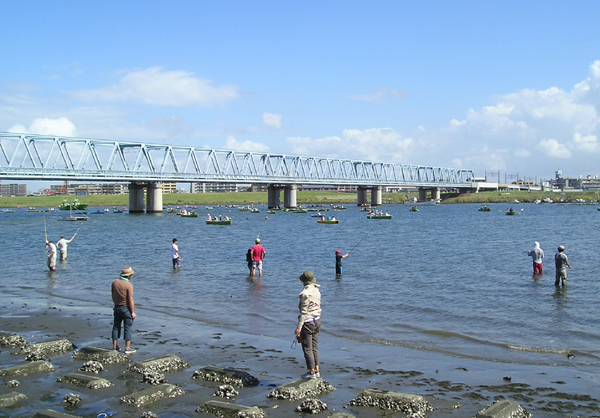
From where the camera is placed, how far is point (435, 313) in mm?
20891

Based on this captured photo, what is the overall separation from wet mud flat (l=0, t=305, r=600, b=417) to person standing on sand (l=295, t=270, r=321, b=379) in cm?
78

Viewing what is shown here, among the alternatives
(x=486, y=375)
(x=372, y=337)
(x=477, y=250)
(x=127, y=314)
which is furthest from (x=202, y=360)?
(x=477, y=250)

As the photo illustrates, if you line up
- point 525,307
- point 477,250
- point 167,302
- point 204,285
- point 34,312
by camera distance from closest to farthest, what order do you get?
point 34,312
point 525,307
point 167,302
point 204,285
point 477,250

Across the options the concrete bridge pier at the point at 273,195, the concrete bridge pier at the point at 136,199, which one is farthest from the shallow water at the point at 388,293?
the concrete bridge pier at the point at 273,195

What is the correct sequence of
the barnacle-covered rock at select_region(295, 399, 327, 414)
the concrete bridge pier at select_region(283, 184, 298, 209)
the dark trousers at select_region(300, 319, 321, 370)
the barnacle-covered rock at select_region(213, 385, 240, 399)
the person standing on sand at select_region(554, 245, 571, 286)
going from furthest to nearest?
the concrete bridge pier at select_region(283, 184, 298, 209) < the person standing on sand at select_region(554, 245, 571, 286) < the dark trousers at select_region(300, 319, 321, 370) < the barnacle-covered rock at select_region(213, 385, 240, 399) < the barnacle-covered rock at select_region(295, 399, 327, 414)

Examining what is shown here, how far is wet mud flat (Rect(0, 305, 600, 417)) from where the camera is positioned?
10.2m

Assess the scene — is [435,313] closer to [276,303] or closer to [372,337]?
[372,337]

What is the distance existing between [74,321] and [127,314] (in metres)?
5.81

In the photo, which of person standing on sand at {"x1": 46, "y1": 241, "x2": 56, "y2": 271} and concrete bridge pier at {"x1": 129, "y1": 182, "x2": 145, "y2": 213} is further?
A: concrete bridge pier at {"x1": 129, "y1": 182, "x2": 145, "y2": 213}

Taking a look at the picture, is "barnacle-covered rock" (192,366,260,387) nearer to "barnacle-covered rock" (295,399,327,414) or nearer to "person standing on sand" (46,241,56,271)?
"barnacle-covered rock" (295,399,327,414)

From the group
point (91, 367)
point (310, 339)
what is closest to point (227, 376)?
point (310, 339)

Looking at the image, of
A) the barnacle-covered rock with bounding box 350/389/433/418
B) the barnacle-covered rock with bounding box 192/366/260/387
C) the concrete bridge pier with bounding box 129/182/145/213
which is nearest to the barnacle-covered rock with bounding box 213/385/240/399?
the barnacle-covered rock with bounding box 192/366/260/387

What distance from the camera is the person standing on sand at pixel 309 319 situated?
11.4m

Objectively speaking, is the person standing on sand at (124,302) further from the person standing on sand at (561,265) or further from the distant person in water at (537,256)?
the distant person in water at (537,256)
